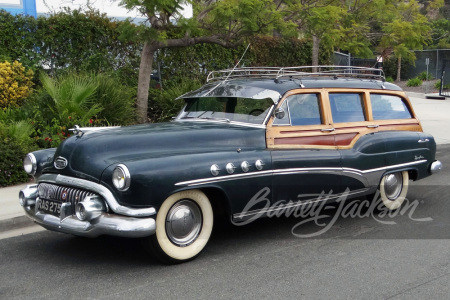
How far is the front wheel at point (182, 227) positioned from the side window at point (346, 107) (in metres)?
2.22

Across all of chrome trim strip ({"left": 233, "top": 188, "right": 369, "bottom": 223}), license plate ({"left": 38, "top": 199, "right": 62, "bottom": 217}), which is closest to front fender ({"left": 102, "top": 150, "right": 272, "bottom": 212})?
chrome trim strip ({"left": 233, "top": 188, "right": 369, "bottom": 223})

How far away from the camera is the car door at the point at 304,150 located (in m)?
5.98

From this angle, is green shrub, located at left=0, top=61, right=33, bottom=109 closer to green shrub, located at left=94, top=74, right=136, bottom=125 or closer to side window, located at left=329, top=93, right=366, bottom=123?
green shrub, located at left=94, top=74, right=136, bottom=125

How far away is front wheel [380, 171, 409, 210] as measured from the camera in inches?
287

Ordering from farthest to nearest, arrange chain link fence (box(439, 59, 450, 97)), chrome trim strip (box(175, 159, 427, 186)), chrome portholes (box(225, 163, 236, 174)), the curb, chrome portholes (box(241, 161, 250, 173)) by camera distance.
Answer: chain link fence (box(439, 59, 450, 97))
the curb
chrome portholes (box(241, 161, 250, 173))
chrome portholes (box(225, 163, 236, 174))
chrome trim strip (box(175, 159, 427, 186))

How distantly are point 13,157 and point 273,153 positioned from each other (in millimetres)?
4516

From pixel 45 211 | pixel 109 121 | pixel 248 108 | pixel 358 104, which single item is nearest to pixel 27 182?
pixel 109 121

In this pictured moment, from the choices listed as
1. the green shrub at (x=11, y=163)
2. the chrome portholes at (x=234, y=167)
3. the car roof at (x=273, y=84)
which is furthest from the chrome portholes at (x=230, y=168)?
the green shrub at (x=11, y=163)

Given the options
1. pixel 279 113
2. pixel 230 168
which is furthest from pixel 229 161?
pixel 279 113

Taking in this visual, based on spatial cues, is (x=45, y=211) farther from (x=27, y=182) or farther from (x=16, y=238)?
(x=27, y=182)

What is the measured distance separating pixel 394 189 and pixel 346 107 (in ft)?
4.28

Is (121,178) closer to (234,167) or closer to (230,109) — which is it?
(234,167)

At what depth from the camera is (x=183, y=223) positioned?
5316 mm

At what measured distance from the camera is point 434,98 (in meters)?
24.6
